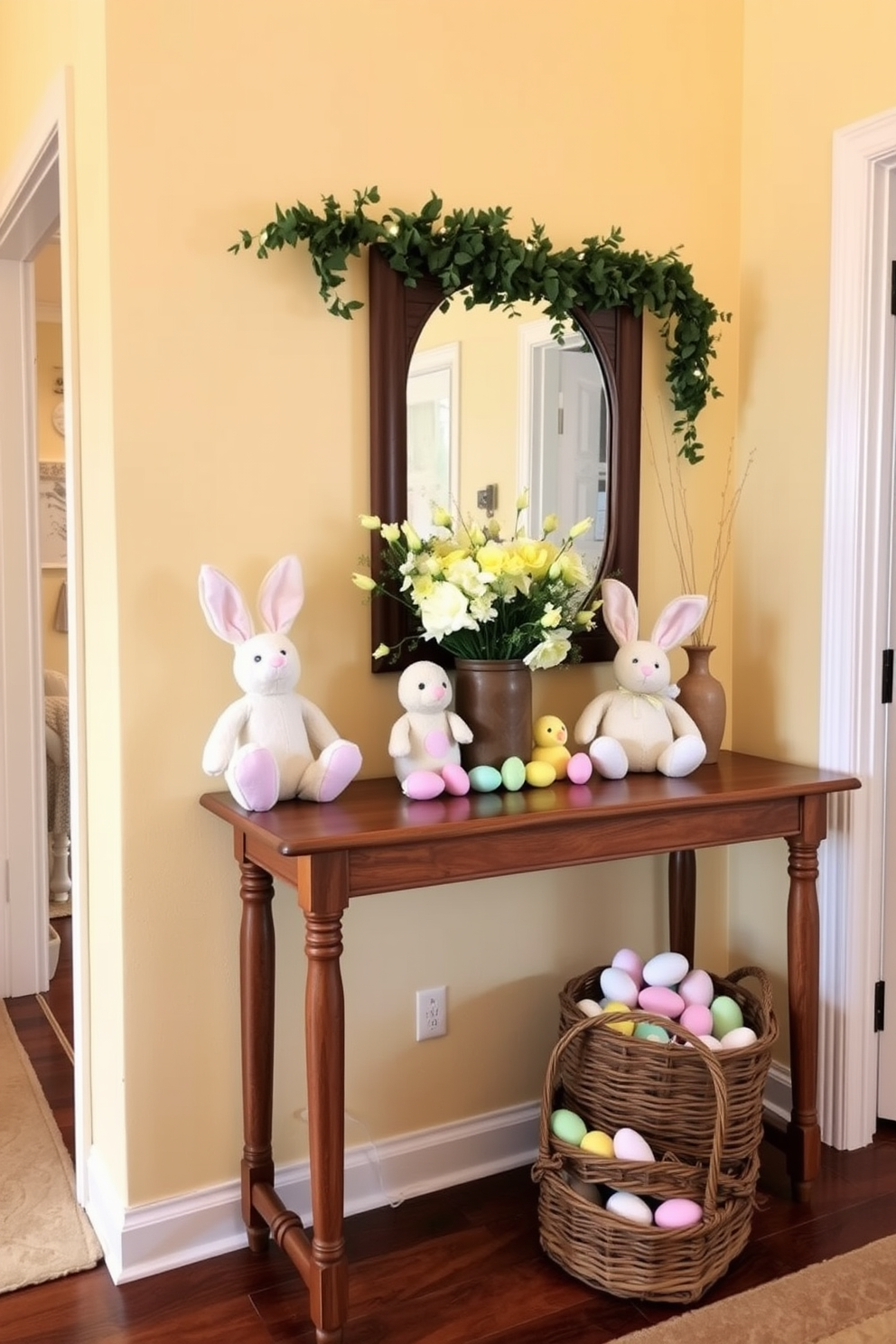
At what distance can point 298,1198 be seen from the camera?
2.13 metres

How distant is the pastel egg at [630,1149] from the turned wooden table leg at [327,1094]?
498mm

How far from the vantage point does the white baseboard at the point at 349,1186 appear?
200cm

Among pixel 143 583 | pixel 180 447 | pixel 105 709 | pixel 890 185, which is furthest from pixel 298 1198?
pixel 890 185

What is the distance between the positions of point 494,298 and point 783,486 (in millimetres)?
782

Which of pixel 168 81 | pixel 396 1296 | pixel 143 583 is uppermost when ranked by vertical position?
pixel 168 81

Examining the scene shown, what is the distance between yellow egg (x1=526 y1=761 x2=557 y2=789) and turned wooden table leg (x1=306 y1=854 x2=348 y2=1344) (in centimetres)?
50

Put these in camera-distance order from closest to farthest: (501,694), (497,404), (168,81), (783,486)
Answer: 1. (168,81)
2. (501,694)
3. (497,404)
4. (783,486)

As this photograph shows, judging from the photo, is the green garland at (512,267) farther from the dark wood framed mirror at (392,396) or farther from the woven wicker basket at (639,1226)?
the woven wicker basket at (639,1226)

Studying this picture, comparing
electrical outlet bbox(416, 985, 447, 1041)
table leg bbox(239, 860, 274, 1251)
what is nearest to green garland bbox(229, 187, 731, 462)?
table leg bbox(239, 860, 274, 1251)

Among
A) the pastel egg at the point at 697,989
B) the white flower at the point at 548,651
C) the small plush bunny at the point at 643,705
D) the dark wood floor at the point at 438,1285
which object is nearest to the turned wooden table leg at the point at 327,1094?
the dark wood floor at the point at 438,1285

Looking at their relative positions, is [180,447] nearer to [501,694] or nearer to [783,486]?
[501,694]

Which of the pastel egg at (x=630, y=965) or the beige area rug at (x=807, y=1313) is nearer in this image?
the beige area rug at (x=807, y=1313)

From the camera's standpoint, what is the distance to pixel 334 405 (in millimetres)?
2102

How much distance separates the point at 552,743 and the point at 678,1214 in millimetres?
837
